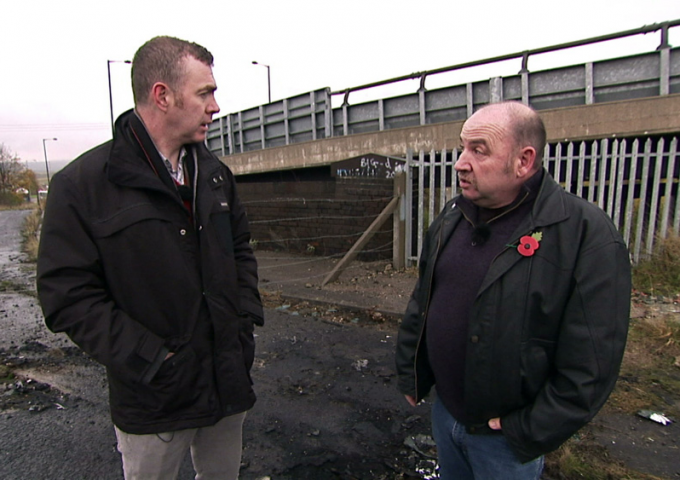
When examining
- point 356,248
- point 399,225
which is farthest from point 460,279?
point 399,225

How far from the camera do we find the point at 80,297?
1.48 m

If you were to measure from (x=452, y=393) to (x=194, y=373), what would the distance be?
1.02 m

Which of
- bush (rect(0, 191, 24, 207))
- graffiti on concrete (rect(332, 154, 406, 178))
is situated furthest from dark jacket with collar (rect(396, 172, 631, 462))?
bush (rect(0, 191, 24, 207))

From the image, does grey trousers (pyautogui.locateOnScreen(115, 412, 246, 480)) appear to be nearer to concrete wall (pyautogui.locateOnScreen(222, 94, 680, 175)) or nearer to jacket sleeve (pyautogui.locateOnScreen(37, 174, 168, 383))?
jacket sleeve (pyautogui.locateOnScreen(37, 174, 168, 383))

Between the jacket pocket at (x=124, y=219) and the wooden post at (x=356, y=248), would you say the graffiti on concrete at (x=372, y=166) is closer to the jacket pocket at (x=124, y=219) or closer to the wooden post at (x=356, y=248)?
the wooden post at (x=356, y=248)

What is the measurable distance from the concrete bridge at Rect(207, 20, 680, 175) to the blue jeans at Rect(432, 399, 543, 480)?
571 cm

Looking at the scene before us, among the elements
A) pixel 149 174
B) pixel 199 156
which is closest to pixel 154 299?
pixel 149 174

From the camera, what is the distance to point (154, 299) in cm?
159

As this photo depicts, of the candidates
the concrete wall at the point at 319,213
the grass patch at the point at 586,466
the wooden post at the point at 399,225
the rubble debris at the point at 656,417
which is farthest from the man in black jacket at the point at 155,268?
the concrete wall at the point at 319,213

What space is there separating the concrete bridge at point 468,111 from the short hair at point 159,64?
601 centimetres

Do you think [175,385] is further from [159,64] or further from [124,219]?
[159,64]

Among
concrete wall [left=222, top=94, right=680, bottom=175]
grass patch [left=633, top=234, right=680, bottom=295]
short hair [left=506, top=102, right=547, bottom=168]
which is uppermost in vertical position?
concrete wall [left=222, top=94, right=680, bottom=175]

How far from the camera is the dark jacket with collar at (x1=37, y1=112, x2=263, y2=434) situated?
148cm

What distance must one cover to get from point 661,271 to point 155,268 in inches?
252
